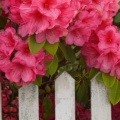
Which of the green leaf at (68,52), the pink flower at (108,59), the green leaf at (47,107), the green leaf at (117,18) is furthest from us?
the green leaf at (47,107)

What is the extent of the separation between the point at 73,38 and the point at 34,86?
0.40m

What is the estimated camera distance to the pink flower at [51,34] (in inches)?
69.0

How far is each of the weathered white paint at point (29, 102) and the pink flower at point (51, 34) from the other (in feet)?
→ 1.55

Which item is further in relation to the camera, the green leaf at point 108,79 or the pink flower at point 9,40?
the green leaf at point 108,79

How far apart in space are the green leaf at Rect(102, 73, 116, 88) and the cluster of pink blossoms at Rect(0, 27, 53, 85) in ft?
0.89

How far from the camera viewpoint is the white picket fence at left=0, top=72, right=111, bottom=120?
2.18 meters

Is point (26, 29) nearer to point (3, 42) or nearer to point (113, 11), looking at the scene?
point (3, 42)

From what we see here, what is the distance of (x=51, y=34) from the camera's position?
1.76m

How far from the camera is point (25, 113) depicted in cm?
223

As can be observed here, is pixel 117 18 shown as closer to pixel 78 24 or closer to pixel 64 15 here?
pixel 78 24

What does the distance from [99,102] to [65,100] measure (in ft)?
0.55

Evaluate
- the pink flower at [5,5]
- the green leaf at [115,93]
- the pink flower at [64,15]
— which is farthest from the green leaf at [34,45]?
the green leaf at [115,93]

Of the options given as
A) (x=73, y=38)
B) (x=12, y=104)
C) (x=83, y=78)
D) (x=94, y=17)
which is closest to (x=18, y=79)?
(x=73, y=38)

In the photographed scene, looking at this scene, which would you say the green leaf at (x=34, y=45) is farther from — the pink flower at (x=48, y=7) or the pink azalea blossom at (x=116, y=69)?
the pink azalea blossom at (x=116, y=69)
